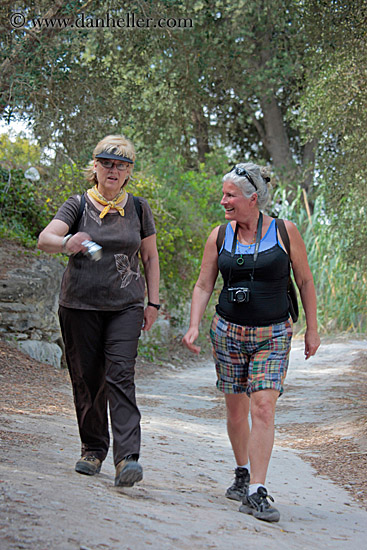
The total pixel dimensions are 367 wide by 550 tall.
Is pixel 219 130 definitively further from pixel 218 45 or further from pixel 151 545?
pixel 151 545

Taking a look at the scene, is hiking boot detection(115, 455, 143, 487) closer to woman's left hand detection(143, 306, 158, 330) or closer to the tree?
woman's left hand detection(143, 306, 158, 330)

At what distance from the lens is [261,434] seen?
150 inches

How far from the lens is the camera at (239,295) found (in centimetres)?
395

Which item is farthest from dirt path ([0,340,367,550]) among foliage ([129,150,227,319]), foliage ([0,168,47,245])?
foliage ([129,150,227,319])

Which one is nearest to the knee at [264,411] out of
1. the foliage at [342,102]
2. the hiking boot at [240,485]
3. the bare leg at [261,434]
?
the bare leg at [261,434]

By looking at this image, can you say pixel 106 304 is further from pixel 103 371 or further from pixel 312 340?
pixel 312 340

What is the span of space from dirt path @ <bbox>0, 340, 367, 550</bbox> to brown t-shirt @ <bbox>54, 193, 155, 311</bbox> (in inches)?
38.9

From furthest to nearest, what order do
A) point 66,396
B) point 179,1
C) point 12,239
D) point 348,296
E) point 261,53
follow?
point 261,53 < point 348,296 < point 12,239 < point 179,1 < point 66,396

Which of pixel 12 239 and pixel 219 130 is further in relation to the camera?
pixel 219 130

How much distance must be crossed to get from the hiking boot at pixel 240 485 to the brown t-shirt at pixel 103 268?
1.19 meters

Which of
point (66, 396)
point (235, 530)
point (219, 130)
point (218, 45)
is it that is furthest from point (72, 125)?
point (219, 130)

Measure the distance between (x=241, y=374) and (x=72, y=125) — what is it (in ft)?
22.5

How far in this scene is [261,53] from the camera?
1780cm

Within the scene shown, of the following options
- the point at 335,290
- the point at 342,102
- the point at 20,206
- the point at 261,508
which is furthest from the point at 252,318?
the point at 335,290
